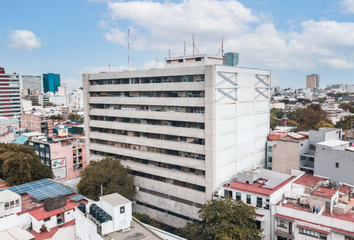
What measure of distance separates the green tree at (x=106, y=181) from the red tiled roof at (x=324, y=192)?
25603 mm

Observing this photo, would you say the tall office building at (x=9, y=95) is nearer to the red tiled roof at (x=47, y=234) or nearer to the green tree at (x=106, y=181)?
the green tree at (x=106, y=181)

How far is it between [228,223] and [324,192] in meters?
12.0

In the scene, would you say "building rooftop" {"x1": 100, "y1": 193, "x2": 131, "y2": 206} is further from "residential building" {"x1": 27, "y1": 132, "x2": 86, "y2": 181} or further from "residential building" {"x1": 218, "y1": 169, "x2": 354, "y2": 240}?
"residential building" {"x1": 27, "y1": 132, "x2": 86, "y2": 181}

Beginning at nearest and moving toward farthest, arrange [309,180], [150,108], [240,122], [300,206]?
1. [300,206]
2. [309,180]
3. [240,122]
4. [150,108]

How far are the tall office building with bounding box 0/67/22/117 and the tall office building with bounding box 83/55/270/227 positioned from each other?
104493 mm

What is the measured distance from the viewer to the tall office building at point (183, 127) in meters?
38.7

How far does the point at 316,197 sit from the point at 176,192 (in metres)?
18.8

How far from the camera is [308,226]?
2908 cm

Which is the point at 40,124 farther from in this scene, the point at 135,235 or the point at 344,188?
the point at 344,188

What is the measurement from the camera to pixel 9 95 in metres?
135

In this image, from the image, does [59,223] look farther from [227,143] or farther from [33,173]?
[227,143]

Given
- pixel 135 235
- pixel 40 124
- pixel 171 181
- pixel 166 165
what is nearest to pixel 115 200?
pixel 135 235

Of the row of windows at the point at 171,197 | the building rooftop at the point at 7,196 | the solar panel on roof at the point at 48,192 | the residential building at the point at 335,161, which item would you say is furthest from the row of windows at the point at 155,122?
the building rooftop at the point at 7,196

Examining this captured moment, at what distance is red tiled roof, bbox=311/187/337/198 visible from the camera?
30.9 m
